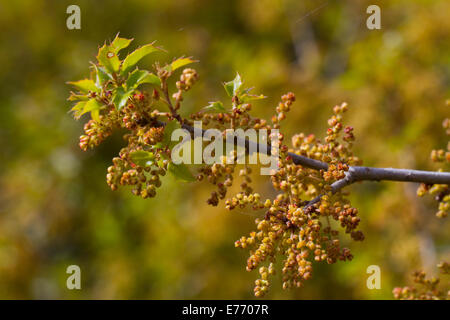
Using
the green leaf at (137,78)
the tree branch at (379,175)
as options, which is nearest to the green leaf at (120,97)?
the green leaf at (137,78)

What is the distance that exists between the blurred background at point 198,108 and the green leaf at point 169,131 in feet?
6.02

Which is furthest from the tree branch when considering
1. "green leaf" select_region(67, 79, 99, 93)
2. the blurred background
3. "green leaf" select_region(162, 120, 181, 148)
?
the blurred background

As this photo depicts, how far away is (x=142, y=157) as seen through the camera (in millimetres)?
1507

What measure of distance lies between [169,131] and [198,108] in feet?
12.0

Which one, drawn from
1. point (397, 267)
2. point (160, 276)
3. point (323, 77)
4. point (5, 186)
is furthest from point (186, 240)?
point (5, 186)

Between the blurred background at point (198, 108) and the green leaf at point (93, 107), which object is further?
the blurred background at point (198, 108)

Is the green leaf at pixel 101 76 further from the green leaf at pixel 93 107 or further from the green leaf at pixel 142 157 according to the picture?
the green leaf at pixel 142 157

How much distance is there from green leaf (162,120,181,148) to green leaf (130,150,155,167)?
62 mm

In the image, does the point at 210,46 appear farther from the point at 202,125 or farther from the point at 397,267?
the point at 202,125

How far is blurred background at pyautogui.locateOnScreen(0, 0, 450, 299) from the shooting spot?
3.66 meters

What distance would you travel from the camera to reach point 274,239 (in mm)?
1437

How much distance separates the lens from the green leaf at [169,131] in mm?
1496

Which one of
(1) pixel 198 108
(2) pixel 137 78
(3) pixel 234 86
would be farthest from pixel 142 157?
(1) pixel 198 108

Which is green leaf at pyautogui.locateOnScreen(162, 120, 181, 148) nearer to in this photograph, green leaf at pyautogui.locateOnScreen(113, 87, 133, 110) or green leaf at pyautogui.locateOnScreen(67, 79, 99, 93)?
green leaf at pyautogui.locateOnScreen(113, 87, 133, 110)
